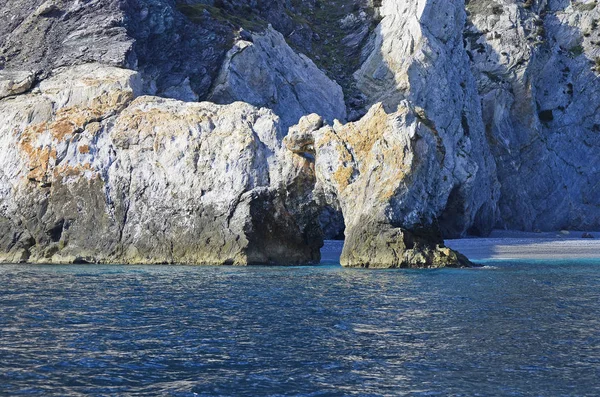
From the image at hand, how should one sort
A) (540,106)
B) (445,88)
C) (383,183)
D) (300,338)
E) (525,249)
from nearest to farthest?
(300,338) < (383,183) < (525,249) < (445,88) < (540,106)

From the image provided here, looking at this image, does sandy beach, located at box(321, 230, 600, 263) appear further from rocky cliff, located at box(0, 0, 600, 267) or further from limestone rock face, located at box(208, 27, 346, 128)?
limestone rock face, located at box(208, 27, 346, 128)

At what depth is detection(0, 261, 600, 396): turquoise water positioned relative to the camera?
13523 millimetres

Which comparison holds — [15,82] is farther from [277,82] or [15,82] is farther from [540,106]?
[540,106]

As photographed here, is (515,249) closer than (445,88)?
Yes

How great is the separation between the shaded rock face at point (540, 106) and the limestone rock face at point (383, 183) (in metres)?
37.4

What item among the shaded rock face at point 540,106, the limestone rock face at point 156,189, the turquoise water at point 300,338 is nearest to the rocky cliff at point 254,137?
the limestone rock face at point 156,189

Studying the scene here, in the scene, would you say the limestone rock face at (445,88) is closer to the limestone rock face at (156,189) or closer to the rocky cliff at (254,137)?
Answer: the rocky cliff at (254,137)

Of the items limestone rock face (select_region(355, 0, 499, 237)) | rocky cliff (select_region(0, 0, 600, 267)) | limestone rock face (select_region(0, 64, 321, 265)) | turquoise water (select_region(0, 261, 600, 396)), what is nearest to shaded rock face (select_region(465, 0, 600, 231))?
rocky cliff (select_region(0, 0, 600, 267))

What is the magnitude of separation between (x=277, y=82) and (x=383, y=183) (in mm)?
24349

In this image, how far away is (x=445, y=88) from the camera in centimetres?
7031

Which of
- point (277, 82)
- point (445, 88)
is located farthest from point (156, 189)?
point (445, 88)

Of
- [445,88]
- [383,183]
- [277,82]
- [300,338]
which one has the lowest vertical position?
[300,338]

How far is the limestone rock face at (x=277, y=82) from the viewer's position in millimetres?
59375

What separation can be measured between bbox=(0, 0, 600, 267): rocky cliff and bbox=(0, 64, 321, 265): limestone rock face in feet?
0.31
